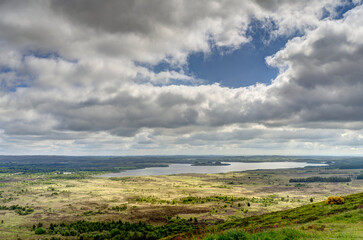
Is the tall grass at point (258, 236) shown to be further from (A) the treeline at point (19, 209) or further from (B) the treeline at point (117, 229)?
(A) the treeline at point (19, 209)

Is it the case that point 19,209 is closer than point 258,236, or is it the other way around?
point 258,236

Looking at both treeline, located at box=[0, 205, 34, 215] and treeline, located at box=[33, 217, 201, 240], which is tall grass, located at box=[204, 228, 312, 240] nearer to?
treeline, located at box=[33, 217, 201, 240]

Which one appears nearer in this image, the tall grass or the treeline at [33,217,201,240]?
the tall grass

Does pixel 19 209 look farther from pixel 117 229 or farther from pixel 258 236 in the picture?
pixel 258 236

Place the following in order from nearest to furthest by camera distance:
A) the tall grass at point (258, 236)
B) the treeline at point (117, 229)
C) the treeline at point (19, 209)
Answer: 1. the tall grass at point (258, 236)
2. the treeline at point (117, 229)
3. the treeline at point (19, 209)

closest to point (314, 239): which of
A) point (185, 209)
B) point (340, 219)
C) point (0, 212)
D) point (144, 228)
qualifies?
point (340, 219)

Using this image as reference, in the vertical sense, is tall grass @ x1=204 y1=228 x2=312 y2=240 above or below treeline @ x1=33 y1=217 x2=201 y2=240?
above

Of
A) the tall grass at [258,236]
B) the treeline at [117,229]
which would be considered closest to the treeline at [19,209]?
the treeline at [117,229]

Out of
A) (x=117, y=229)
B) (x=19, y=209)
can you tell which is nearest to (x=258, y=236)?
(x=117, y=229)

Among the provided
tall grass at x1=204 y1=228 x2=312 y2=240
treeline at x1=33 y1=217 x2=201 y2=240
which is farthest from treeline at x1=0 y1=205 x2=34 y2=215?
tall grass at x1=204 y1=228 x2=312 y2=240
